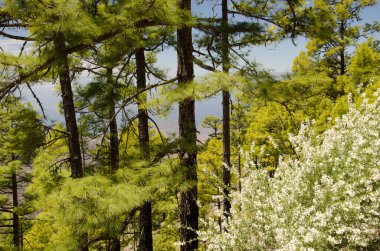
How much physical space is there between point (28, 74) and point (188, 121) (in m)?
2.72

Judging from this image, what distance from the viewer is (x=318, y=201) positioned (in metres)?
5.25

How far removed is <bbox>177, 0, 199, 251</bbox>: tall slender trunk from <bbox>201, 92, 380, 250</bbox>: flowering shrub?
63 centimetres

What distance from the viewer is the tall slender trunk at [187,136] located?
612 centimetres

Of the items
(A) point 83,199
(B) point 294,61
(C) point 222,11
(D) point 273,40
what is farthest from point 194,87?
(B) point 294,61

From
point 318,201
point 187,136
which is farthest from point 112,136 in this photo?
point 318,201

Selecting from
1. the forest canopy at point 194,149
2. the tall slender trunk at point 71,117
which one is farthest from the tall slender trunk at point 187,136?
the tall slender trunk at point 71,117

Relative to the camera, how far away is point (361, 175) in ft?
17.4

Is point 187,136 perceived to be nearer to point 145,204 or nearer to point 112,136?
point 145,204

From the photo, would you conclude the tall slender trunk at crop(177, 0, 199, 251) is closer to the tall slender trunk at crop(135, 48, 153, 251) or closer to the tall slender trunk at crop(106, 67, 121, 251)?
the tall slender trunk at crop(135, 48, 153, 251)

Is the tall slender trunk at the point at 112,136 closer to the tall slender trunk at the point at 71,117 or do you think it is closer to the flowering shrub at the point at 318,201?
the tall slender trunk at the point at 71,117

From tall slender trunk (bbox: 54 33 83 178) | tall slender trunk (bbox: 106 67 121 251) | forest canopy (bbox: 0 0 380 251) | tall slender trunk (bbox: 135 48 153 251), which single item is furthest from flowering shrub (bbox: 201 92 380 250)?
tall slender trunk (bbox: 106 67 121 251)

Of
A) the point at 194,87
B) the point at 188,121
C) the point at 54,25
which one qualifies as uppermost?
the point at 54,25

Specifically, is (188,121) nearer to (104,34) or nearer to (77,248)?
(104,34)

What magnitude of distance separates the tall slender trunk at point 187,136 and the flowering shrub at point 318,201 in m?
0.63
